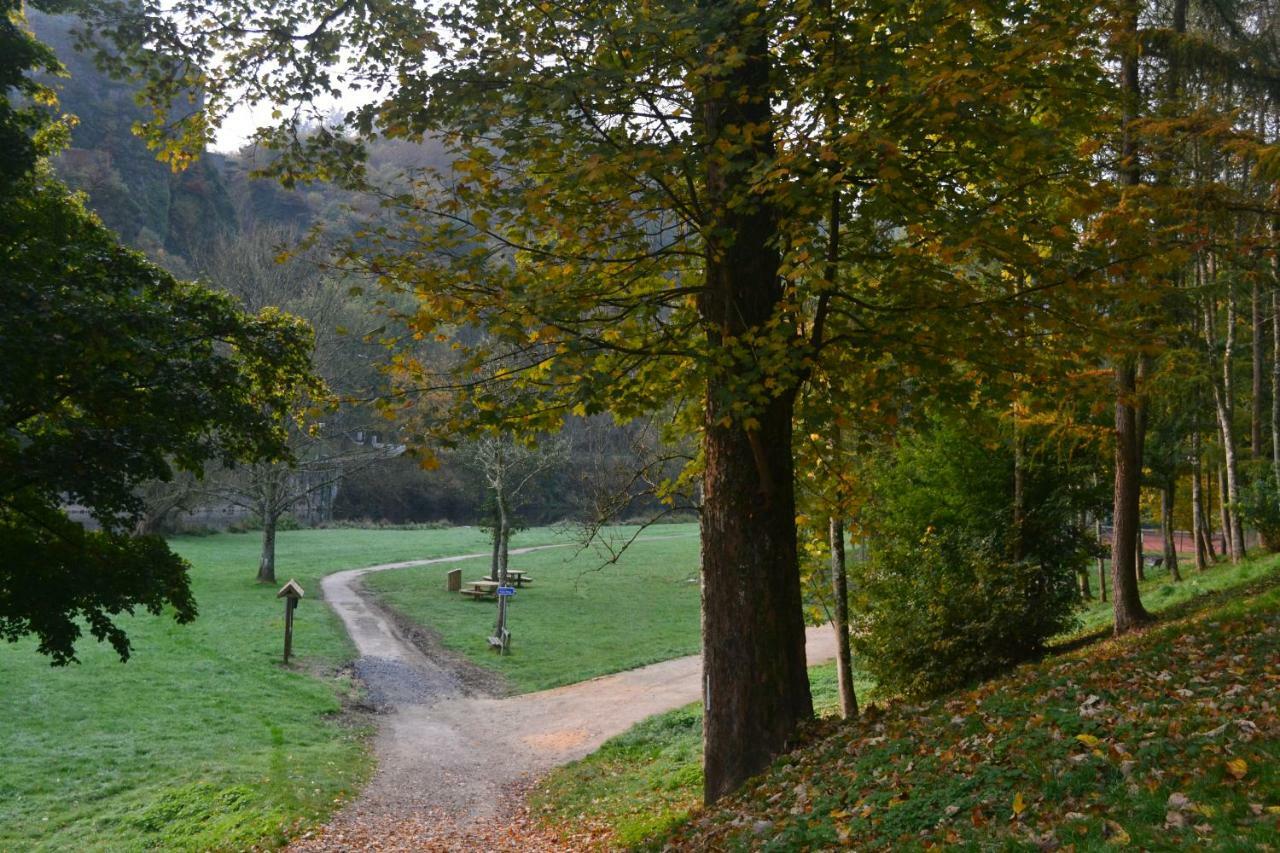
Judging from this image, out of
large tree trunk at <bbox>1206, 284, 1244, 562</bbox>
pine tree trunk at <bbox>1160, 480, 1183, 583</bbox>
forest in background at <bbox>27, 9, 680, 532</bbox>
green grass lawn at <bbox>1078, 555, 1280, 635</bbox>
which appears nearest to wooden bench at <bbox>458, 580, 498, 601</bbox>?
forest in background at <bbox>27, 9, 680, 532</bbox>

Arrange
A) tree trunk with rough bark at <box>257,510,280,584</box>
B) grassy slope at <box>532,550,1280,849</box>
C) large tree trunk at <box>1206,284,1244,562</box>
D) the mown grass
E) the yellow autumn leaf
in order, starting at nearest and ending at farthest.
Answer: the yellow autumn leaf < grassy slope at <box>532,550,1280,849</box> < the mown grass < large tree trunk at <box>1206,284,1244,562</box> < tree trunk with rough bark at <box>257,510,280,584</box>

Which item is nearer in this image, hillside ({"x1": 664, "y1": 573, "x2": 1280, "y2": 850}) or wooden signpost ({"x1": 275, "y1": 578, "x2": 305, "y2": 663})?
hillside ({"x1": 664, "y1": 573, "x2": 1280, "y2": 850})

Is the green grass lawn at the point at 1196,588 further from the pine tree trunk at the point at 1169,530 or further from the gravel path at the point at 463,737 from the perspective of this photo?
the gravel path at the point at 463,737

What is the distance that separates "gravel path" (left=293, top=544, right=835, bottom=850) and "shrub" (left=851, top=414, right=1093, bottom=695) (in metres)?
5.01

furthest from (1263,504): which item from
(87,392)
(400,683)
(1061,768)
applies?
(87,392)

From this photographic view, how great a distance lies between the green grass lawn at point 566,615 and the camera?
24.8 m

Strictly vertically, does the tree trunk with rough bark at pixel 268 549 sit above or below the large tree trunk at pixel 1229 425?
below

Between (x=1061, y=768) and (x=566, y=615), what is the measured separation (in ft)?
88.4

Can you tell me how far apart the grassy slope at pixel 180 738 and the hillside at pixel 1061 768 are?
25.8 feet

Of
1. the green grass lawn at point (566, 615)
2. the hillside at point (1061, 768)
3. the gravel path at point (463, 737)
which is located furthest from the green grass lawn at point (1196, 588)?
the green grass lawn at point (566, 615)

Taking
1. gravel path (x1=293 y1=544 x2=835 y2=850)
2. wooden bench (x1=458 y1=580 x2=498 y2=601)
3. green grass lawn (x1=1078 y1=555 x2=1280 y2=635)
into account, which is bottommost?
gravel path (x1=293 y1=544 x2=835 y2=850)

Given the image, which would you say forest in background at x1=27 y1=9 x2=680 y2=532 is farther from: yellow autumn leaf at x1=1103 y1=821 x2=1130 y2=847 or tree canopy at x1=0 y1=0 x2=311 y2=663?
yellow autumn leaf at x1=1103 y1=821 x2=1130 y2=847

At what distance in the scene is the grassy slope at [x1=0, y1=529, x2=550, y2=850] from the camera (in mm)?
12180

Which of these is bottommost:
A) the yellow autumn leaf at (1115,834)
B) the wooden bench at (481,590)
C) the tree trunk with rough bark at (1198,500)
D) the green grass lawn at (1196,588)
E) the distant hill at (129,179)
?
the wooden bench at (481,590)
